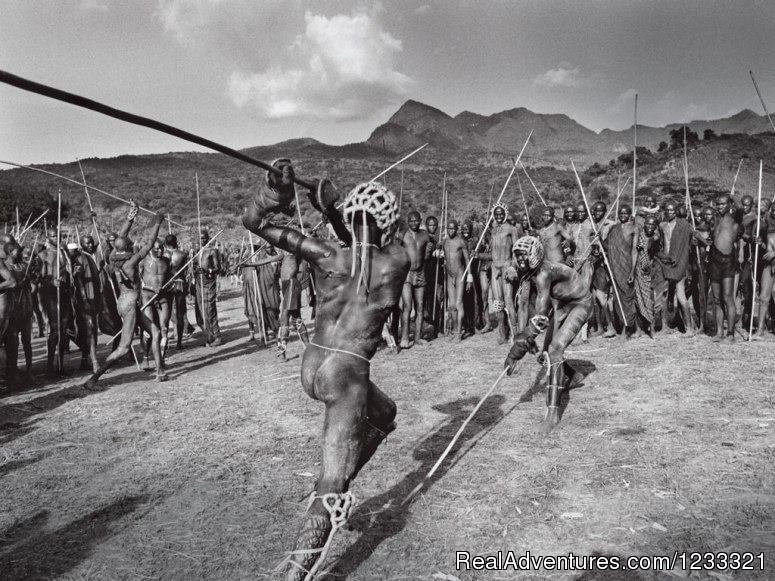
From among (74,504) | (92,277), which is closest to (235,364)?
(92,277)

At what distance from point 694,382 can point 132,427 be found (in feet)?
22.3

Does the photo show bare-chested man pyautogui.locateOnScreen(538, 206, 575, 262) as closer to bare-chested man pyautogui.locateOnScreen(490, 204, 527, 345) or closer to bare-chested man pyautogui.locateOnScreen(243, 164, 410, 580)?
bare-chested man pyautogui.locateOnScreen(490, 204, 527, 345)

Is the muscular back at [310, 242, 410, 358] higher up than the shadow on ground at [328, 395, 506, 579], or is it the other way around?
the muscular back at [310, 242, 410, 358]

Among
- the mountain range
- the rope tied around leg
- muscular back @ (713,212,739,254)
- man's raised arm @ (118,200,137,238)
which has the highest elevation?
the mountain range

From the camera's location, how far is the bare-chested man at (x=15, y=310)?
786 centimetres

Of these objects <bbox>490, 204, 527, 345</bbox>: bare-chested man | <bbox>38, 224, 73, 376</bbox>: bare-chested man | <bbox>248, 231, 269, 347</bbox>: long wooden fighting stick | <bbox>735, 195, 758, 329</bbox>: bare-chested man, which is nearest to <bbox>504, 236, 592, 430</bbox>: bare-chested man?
<bbox>490, 204, 527, 345</bbox>: bare-chested man

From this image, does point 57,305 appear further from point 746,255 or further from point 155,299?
point 746,255

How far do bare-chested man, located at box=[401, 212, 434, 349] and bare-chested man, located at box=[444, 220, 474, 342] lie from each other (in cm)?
39

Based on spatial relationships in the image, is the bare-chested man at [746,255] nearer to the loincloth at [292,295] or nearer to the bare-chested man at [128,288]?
the loincloth at [292,295]

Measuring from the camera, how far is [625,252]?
9.69m

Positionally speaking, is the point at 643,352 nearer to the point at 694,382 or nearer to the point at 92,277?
the point at 694,382

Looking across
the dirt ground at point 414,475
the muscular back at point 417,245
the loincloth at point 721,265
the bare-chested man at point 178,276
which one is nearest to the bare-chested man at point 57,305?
the dirt ground at point 414,475

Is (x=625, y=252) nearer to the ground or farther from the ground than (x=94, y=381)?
farther from the ground

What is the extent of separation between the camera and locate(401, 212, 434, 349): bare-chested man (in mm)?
9789
